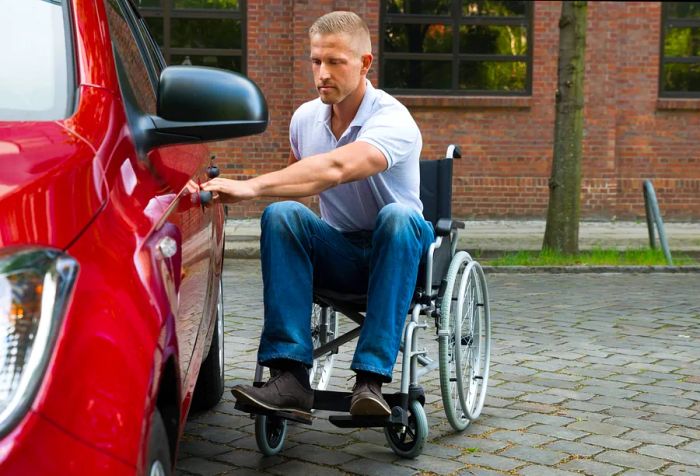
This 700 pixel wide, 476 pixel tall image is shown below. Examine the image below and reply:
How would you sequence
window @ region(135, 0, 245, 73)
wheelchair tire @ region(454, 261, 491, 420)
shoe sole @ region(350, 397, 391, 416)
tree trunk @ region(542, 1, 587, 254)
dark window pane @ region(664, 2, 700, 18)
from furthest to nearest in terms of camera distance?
dark window pane @ region(664, 2, 700, 18)
window @ region(135, 0, 245, 73)
tree trunk @ region(542, 1, 587, 254)
wheelchair tire @ region(454, 261, 491, 420)
shoe sole @ region(350, 397, 391, 416)

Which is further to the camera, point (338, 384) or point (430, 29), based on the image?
point (430, 29)

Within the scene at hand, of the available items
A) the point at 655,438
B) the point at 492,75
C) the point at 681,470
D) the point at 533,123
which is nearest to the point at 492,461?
the point at 681,470

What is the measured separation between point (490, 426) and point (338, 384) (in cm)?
105

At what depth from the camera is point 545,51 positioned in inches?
648

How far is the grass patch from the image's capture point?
1158cm

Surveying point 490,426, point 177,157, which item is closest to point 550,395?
point 490,426

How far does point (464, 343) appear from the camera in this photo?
484 centimetres

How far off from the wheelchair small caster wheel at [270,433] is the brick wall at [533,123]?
39.4 feet

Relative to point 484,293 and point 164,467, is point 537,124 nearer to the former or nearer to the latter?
point 484,293

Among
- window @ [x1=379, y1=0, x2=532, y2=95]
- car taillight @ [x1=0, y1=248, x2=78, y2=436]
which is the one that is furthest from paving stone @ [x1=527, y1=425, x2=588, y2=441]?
window @ [x1=379, y1=0, x2=532, y2=95]

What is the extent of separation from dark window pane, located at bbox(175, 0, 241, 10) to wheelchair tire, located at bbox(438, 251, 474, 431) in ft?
40.3

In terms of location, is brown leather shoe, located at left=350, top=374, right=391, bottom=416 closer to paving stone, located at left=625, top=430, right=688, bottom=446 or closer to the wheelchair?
the wheelchair

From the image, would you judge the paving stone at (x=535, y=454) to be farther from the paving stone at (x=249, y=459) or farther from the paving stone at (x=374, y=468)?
the paving stone at (x=249, y=459)

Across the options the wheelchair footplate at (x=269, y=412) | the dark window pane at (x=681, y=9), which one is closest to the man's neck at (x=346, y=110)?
the wheelchair footplate at (x=269, y=412)
